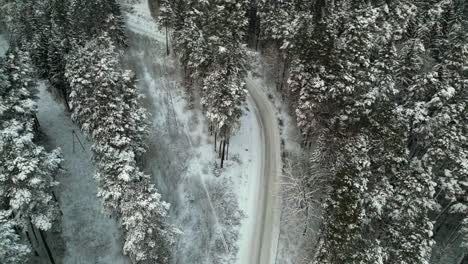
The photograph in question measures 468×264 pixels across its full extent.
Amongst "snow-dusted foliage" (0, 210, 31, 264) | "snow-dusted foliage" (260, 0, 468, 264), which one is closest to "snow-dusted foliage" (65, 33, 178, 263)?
"snow-dusted foliage" (0, 210, 31, 264)

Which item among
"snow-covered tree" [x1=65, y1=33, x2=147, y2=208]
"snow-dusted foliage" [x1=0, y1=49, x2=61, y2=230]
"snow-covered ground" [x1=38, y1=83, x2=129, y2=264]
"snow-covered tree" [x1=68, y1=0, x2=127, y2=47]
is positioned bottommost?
"snow-covered ground" [x1=38, y1=83, x2=129, y2=264]

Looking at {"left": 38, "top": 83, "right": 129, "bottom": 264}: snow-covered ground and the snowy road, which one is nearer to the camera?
{"left": 38, "top": 83, "right": 129, "bottom": 264}: snow-covered ground

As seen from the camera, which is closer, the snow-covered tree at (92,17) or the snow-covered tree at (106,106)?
the snow-covered tree at (106,106)

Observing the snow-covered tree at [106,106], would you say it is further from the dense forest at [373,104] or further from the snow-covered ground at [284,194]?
the snow-covered ground at [284,194]

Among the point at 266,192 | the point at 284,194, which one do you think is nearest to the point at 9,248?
the point at 266,192

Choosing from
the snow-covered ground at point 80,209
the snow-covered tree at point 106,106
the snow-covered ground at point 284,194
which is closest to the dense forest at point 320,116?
the snow-covered tree at point 106,106

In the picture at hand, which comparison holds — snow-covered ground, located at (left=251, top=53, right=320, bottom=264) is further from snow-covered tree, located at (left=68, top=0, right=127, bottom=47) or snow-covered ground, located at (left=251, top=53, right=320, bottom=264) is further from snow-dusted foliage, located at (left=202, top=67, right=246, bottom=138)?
snow-covered tree, located at (left=68, top=0, right=127, bottom=47)

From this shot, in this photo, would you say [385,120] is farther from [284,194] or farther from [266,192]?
[266,192]
